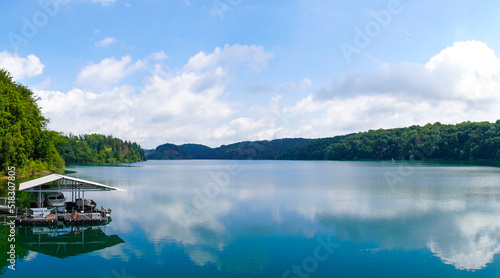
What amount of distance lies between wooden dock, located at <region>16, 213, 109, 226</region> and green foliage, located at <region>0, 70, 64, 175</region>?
87.1 ft

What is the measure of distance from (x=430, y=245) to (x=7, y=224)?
2558 cm

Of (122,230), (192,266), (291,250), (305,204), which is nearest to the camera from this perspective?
(192,266)

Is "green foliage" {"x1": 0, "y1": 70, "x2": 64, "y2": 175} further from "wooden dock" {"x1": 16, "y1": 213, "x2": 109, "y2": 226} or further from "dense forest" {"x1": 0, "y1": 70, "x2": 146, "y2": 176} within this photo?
"wooden dock" {"x1": 16, "y1": 213, "x2": 109, "y2": 226}

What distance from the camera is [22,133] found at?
2008 inches

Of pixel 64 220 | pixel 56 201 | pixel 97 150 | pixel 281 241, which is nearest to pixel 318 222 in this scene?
pixel 281 241

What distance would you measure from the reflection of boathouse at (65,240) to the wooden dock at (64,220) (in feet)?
1.25

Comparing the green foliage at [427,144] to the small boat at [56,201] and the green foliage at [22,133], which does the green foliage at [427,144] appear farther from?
the small boat at [56,201]

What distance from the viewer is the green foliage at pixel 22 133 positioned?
148ft

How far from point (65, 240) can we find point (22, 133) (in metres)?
38.3

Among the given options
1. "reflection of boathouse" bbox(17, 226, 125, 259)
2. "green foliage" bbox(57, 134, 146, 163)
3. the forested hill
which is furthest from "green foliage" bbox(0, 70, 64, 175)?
the forested hill

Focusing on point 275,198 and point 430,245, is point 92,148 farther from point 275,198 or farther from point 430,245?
point 430,245

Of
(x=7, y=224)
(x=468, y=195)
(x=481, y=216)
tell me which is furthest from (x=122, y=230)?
(x=468, y=195)

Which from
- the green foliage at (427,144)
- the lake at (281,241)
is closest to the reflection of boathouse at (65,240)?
the lake at (281,241)

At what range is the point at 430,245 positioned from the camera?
61.5ft
